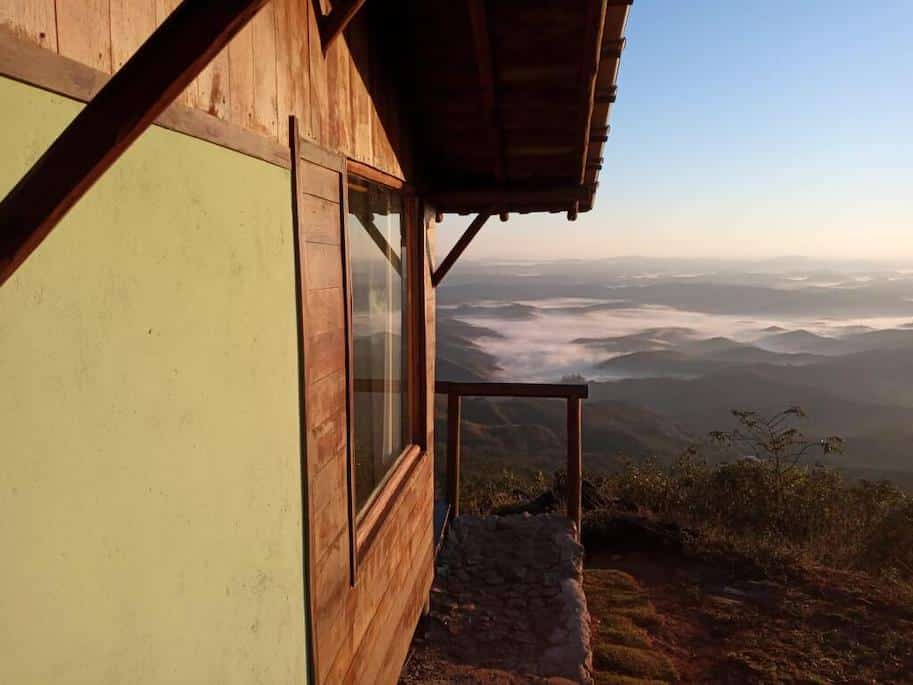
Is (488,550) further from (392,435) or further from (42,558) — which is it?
(42,558)

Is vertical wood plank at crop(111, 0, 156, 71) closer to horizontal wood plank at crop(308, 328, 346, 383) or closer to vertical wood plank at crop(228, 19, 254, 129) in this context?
vertical wood plank at crop(228, 19, 254, 129)

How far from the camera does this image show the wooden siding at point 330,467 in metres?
2.44

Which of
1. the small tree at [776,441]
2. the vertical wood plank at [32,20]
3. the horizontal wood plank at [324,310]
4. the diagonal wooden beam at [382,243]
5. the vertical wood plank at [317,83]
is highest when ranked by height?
the vertical wood plank at [317,83]

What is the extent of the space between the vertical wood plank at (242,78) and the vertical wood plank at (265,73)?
1.0 inches

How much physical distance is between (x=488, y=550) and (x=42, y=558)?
595cm

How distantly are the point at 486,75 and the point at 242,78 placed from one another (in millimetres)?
1987

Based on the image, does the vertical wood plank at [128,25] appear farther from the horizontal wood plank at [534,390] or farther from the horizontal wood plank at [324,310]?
the horizontal wood plank at [534,390]

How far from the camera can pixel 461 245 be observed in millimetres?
5430

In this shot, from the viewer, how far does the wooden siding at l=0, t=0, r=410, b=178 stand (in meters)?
1.23

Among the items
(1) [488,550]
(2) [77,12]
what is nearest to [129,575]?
(2) [77,12]

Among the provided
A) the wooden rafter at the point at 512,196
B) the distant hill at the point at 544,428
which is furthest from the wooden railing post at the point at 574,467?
the distant hill at the point at 544,428

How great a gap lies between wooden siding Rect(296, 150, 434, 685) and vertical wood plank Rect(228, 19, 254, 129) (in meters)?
0.35

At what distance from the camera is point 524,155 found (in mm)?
4738

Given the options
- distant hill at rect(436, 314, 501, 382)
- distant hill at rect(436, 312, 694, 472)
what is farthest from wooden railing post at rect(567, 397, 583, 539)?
distant hill at rect(436, 314, 501, 382)
